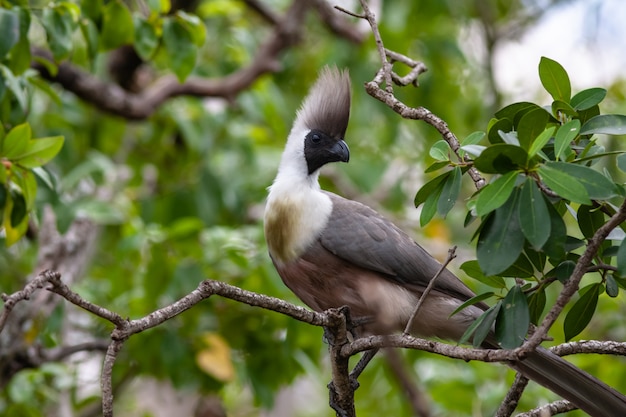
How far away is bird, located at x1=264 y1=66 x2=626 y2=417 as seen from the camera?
3.52 meters

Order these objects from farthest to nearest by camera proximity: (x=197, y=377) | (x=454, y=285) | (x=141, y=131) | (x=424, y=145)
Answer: (x=424, y=145)
(x=141, y=131)
(x=197, y=377)
(x=454, y=285)

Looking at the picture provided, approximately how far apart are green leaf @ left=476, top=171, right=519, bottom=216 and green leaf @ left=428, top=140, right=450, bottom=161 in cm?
30

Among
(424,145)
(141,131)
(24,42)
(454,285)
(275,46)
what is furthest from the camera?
(424,145)

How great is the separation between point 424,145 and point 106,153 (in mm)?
2608

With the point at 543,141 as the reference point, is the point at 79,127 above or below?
below

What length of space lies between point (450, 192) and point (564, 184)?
0.38 meters

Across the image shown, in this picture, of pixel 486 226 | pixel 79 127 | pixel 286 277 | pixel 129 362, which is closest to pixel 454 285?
pixel 286 277

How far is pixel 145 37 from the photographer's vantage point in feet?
12.2

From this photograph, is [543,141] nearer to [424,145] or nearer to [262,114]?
[262,114]

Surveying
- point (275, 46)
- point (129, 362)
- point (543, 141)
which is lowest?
point (129, 362)

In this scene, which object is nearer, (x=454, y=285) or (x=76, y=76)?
(x=454, y=285)

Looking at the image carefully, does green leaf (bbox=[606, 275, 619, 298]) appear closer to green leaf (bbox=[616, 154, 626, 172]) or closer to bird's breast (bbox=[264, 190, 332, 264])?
green leaf (bbox=[616, 154, 626, 172])

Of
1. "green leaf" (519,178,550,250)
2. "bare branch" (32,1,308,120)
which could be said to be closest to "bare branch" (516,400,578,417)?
"green leaf" (519,178,550,250)

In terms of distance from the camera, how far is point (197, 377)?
190 inches
